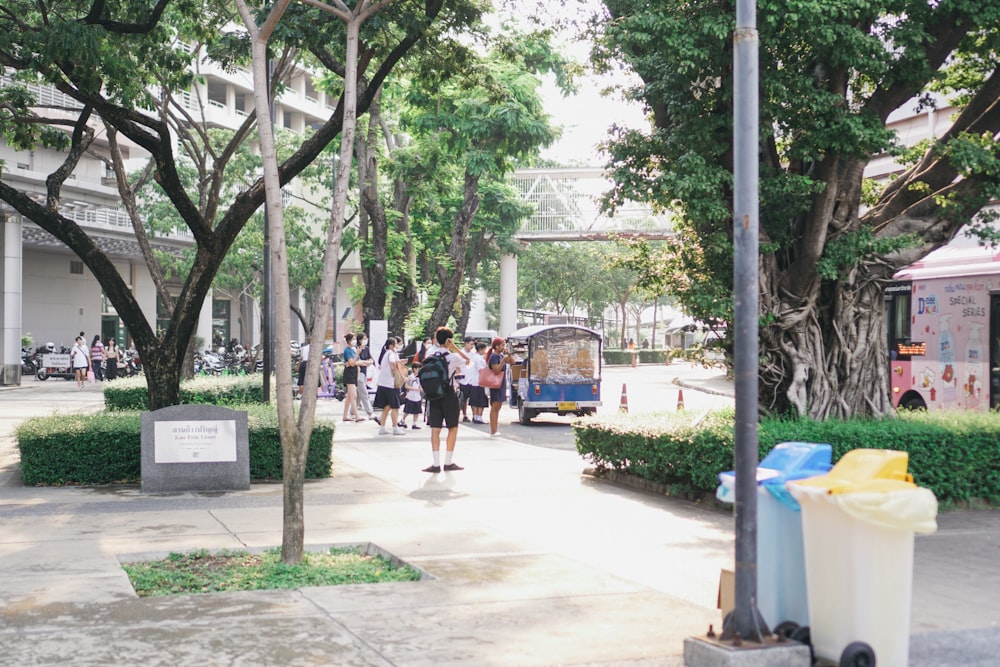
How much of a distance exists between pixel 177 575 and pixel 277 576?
0.74m

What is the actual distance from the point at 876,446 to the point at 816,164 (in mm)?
3321

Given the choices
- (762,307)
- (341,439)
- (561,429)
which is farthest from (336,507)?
(561,429)

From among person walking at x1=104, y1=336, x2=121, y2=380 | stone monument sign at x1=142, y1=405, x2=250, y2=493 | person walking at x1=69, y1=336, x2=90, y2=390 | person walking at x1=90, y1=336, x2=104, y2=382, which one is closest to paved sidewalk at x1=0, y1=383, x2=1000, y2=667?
stone monument sign at x1=142, y1=405, x2=250, y2=493

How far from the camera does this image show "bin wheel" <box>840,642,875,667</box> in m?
5.43

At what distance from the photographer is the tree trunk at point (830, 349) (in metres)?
12.2

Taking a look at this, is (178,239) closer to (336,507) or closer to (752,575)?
(336,507)

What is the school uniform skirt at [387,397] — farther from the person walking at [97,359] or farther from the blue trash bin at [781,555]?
the person walking at [97,359]

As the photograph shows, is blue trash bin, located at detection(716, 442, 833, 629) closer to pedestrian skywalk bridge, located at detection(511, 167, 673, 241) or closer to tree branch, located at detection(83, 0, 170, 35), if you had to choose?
tree branch, located at detection(83, 0, 170, 35)

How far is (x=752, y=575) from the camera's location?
18.4ft

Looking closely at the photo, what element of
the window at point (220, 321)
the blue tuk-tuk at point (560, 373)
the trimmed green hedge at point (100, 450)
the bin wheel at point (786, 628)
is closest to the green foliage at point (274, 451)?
the trimmed green hedge at point (100, 450)

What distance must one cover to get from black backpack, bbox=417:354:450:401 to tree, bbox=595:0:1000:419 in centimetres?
333

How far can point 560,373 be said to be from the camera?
23734 millimetres

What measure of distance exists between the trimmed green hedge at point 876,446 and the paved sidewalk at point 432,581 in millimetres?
304

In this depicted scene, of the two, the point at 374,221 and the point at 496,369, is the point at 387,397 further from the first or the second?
the point at 374,221
